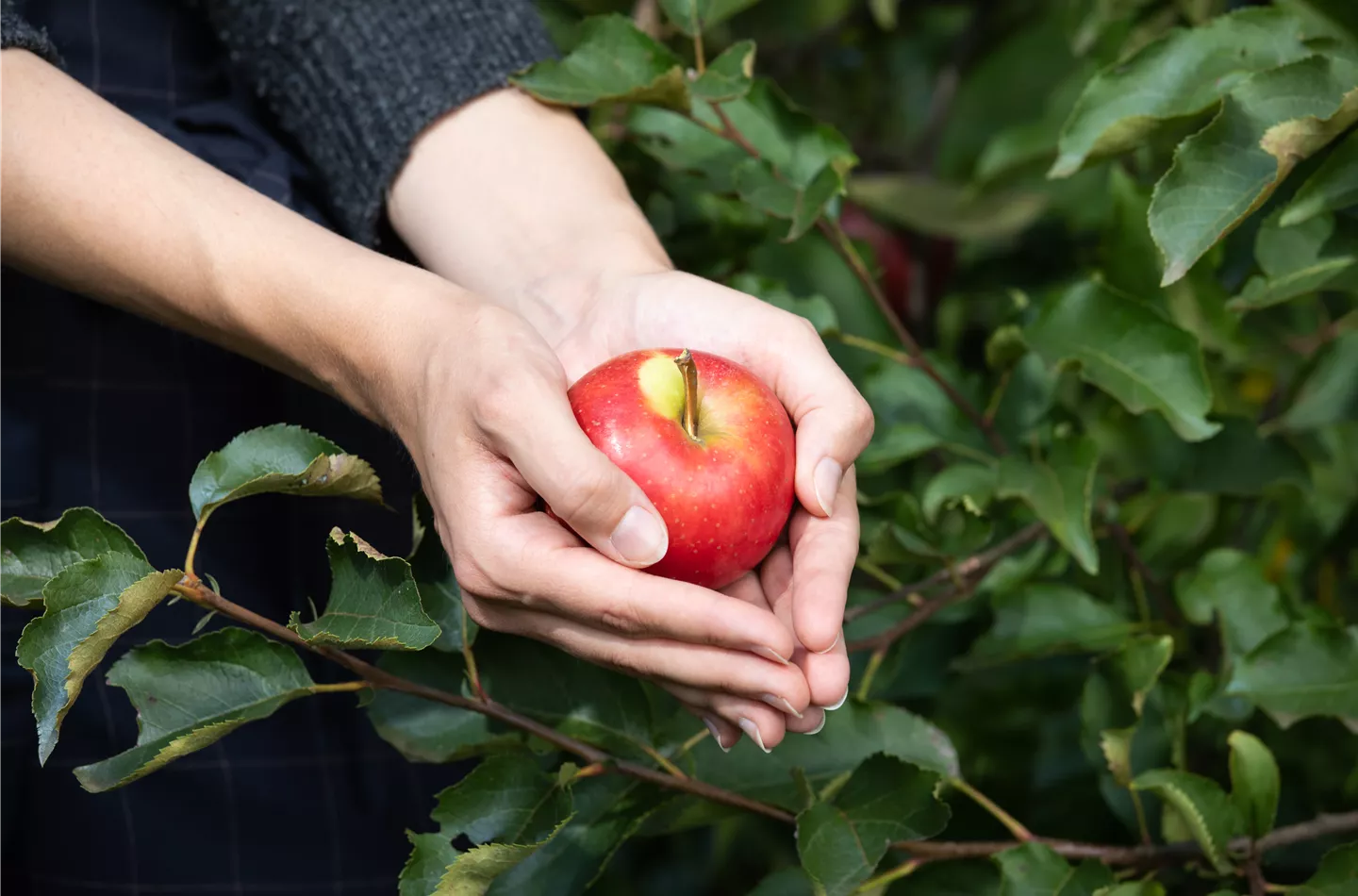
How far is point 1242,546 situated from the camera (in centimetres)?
121

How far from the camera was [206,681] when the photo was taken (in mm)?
701

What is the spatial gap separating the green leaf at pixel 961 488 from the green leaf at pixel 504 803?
1.25 feet

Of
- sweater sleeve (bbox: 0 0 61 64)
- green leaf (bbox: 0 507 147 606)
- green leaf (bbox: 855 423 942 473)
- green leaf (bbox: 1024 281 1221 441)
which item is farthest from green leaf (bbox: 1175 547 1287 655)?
sweater sleeve (bbox: 0 0 61 64)

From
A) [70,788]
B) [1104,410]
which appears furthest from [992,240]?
[70,788]

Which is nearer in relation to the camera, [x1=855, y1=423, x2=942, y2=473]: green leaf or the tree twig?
the tree twig

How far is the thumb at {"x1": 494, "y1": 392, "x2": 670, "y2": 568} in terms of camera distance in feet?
2.14

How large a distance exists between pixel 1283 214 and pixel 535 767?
594 mm

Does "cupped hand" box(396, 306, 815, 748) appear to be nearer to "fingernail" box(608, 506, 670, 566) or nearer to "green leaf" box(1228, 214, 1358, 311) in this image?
"fingernail" box(608, 506, 670, 566)

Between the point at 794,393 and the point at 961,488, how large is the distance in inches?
8.0

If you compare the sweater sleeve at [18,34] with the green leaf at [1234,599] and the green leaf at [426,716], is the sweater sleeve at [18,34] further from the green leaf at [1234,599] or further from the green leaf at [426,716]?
→ the green leaf at [1234,599]

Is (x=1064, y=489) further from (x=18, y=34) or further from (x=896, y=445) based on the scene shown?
(x=18, y=34)

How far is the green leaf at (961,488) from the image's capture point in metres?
0.94

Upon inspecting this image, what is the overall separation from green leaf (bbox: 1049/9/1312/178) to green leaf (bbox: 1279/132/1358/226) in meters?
0.10

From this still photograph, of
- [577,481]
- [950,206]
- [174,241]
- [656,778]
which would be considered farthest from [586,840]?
[950,206]
